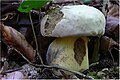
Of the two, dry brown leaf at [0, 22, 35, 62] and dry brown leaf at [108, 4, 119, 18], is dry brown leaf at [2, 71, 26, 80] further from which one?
dry brown leaf at [108, 4, 119, 18]

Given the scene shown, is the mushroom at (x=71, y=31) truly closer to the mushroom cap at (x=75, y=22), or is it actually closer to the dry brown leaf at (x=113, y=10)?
the mushroom cap at (x=75, y=22)

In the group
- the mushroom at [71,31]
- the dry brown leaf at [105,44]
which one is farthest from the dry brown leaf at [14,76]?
the dry brown leaf at [105,44]

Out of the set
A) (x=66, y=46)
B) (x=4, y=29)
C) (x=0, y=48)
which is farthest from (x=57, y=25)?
(x=0, y=48)

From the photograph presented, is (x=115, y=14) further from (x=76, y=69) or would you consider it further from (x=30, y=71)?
(x=30, y=71)

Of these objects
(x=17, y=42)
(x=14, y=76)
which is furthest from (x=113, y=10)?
(x=14, y=76)

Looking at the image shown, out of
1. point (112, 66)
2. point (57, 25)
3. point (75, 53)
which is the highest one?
point (57, 25)

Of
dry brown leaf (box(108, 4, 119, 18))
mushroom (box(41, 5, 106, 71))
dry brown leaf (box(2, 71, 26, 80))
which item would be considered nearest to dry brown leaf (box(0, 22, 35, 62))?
mushroom (box(41, 5, 106, 71))
